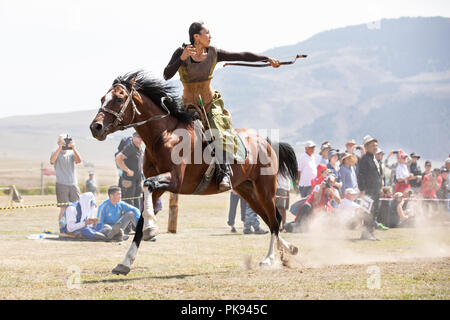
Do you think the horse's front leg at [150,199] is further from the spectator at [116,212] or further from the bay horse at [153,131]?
the spectator at [116,212]

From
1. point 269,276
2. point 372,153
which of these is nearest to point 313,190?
point 372,153

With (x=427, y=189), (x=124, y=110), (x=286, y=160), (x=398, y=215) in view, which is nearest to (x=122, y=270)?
(x=124, y=110)

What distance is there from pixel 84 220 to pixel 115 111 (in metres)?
5.64

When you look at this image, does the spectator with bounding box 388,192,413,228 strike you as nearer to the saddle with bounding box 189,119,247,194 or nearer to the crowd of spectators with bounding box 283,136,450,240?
the crowd of spectators with bounding box 283,136,450,240

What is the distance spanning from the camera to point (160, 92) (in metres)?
8.16

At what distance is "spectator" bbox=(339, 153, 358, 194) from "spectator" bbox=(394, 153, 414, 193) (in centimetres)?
379

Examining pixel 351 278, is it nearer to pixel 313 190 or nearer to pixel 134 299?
pixel 134 299

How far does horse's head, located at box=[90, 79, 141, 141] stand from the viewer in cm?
723

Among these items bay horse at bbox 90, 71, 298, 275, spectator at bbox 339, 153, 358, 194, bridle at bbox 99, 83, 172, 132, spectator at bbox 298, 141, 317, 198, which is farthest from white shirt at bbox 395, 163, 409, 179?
bridle at bbox 99, 83, 172, 132

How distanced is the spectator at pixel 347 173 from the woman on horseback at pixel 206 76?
7821 millimetres

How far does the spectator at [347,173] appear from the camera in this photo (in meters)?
15.9

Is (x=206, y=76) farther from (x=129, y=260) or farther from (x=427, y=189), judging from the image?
(x=427, y=189)

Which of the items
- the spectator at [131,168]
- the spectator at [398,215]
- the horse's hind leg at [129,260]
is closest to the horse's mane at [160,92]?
the horse's hind leg at [129,260]
